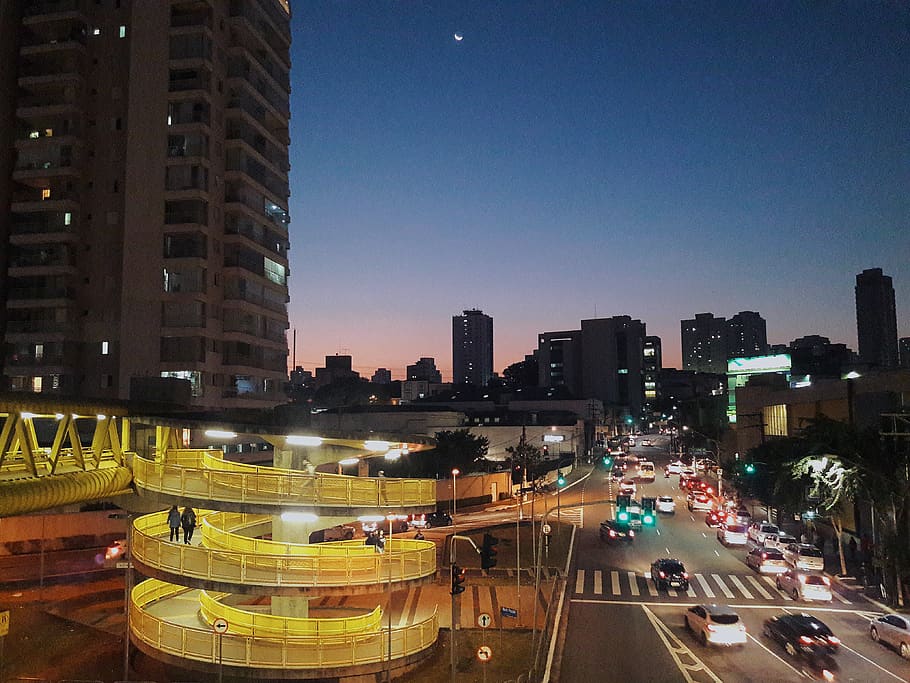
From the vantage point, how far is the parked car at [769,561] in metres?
41.2

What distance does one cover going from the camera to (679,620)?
31.6 meters

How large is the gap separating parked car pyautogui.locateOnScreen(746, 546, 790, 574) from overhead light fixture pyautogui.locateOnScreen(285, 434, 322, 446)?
28.9 metres

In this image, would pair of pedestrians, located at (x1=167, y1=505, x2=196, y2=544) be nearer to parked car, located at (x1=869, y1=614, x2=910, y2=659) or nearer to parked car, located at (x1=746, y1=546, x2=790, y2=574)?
parked car, located at (x1=869, y1=614, x2=910, y2=659)

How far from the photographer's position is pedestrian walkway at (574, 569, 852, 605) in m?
36.6

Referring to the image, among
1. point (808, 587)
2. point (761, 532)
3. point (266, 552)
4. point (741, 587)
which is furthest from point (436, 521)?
point (266, 552)

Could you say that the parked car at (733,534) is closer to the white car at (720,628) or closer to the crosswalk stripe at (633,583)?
the crosswalk stripe at (633,583)

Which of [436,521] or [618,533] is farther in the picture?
[436,521]

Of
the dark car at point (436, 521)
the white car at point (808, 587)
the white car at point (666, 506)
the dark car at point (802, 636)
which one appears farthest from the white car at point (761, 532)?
the dark car at point (436, 521)

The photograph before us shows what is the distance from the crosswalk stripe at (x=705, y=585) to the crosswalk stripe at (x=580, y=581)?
630 centimetres

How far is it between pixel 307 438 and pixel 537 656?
10963mm

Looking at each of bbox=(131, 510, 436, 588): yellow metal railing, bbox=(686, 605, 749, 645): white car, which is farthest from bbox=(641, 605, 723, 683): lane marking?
bbox=(131, 510, 436, 588): yellow metal railing

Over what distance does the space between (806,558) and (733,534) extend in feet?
34.2

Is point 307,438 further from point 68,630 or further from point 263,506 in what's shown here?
point 68,630

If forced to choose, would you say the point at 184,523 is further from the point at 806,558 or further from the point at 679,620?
the point at 806,558
